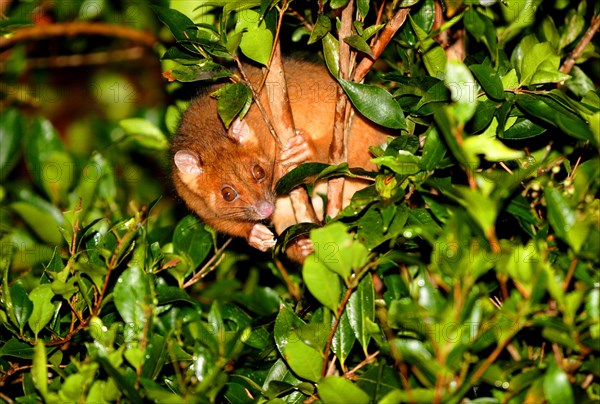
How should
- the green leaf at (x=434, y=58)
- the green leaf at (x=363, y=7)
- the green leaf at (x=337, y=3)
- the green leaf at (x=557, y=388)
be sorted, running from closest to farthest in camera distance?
the green leaf at (x=557, y=388), the green leaf at (x=337, y=3), the green leaf at (x=363, y=7), the green leaf at (x=434, y=58)

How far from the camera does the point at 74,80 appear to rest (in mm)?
8758

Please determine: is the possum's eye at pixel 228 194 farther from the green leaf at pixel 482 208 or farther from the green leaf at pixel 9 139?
the green leaf at pixel 482 208

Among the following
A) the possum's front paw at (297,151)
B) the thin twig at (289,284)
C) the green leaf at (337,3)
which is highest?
the green leaf at (337,3)

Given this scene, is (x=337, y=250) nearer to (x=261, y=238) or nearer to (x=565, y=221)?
(x=565, y=221)

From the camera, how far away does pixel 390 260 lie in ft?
9.70

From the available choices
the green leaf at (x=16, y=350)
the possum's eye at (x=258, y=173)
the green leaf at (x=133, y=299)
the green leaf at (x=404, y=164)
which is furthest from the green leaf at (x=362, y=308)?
the possum's eye at (x=258, y=173)

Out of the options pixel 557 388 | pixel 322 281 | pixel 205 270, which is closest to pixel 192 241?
pixel 205 270

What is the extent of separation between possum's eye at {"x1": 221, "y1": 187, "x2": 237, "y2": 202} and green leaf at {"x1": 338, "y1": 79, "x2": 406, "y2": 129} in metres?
2.11

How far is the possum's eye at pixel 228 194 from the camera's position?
517 cm

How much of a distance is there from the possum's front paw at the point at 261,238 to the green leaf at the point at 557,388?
2807 millimetres

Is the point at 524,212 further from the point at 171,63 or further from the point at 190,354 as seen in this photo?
the point at 171,63

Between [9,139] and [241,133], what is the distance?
1.83 m

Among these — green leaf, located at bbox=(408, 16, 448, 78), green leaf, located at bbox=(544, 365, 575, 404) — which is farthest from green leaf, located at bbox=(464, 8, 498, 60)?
green leaf, located at bbox=(544, 365, 575, 404)

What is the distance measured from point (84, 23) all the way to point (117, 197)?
2.08 metres
